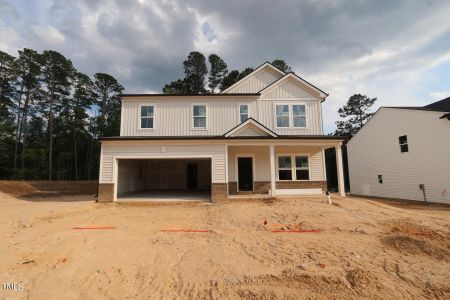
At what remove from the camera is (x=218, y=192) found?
519 inches

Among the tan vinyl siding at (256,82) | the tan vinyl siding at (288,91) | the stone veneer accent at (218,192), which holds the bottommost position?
the stone veneer accent at (218,192)

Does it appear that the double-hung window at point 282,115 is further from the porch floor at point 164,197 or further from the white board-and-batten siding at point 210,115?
the porch floor at point 164,197

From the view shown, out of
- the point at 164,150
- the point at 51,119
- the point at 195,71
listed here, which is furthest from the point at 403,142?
the point at 51,119

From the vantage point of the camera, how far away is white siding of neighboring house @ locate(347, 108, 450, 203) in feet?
52.1

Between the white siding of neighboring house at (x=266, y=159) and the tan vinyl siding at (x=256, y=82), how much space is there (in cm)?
447

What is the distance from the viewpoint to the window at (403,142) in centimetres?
1841

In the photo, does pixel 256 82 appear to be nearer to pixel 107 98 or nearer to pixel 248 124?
pixel 248 124

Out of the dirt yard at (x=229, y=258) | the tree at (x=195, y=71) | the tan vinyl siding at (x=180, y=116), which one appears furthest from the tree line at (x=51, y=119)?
the dirt yard at (x=229, y=258)

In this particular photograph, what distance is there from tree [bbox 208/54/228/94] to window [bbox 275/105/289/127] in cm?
2591

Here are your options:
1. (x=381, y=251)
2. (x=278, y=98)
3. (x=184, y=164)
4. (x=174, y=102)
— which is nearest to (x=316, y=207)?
(x=381, y=251)

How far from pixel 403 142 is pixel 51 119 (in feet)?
135

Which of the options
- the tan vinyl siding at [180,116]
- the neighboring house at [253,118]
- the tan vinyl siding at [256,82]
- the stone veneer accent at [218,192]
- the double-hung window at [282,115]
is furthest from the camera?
the tan vinyl siding at [256,82]

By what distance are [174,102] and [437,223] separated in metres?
14.5

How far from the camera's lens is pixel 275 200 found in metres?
13.0
